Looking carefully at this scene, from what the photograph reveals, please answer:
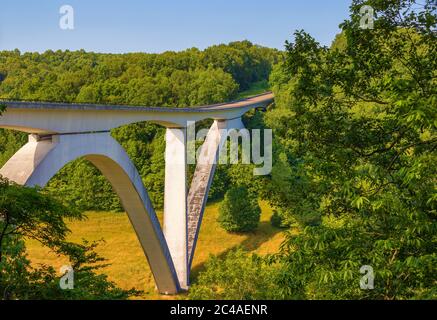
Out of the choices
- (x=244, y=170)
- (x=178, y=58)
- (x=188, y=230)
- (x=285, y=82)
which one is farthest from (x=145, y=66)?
(x=188, y=230)

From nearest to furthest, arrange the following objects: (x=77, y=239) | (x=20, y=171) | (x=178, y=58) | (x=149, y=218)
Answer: (x=20, y=171) → (x=149, y=218) → (x=77, y=239) → (x=178, y=58)

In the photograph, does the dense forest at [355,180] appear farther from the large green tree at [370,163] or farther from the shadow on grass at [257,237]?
the shadow on grass at [257,237]

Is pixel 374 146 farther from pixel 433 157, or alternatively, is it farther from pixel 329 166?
pixel 433 157

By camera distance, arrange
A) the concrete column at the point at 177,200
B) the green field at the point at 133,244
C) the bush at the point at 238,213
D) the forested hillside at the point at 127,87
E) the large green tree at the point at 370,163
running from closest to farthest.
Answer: the large green tree at the point at 370,163, the concrete column at the point at 177,200, the green field at the point at 133,244, the bush at the point at 238,213, the forested hillside at the point at 127,87

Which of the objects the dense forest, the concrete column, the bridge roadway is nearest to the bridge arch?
the bridge roadway

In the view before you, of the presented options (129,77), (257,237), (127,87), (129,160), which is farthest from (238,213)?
(129,77)

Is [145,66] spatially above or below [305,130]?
above

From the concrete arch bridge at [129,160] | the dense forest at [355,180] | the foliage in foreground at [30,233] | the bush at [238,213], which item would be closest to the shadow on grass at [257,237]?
the bush at [238,213]
